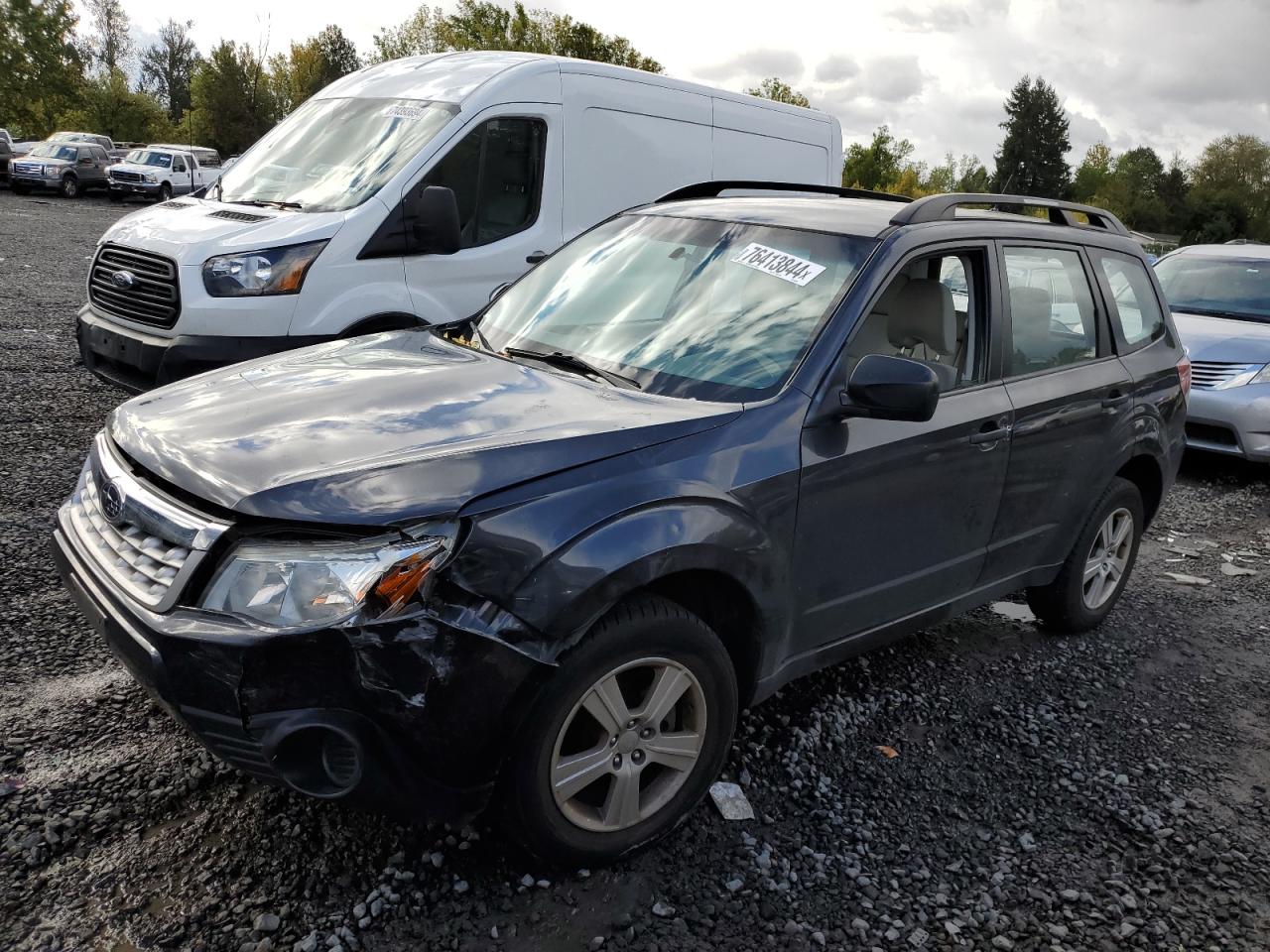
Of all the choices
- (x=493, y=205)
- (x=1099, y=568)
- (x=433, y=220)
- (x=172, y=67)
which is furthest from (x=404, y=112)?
(x=172, y=67)

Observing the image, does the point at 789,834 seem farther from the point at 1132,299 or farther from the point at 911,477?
the point at 1132,299

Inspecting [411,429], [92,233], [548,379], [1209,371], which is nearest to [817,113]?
[1209,371]

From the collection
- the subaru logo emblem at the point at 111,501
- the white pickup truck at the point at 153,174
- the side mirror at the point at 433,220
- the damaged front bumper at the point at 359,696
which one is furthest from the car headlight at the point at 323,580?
the white pickup truck at the point at 153,174

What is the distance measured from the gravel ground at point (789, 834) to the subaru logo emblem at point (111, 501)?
801 millimetres

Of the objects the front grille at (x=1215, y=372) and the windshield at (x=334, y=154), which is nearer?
the windshield at (x=334, y=154)

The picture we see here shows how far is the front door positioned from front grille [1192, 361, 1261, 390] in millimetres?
5228

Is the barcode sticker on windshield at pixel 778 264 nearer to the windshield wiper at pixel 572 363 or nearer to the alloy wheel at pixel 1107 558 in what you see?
the windshield wiper at pixel 572 363

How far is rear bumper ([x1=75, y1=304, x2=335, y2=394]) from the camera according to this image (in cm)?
563

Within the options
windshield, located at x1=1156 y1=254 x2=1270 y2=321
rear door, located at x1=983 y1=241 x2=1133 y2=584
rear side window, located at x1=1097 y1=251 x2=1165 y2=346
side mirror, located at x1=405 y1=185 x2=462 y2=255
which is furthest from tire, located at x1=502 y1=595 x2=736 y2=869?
windshield, located at x1=1156 y1=254 x2=1270 y2=321

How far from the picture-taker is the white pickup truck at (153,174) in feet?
107

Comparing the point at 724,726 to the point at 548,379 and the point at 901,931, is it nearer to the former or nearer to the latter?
the point at 901,931

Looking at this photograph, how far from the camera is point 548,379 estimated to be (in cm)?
324

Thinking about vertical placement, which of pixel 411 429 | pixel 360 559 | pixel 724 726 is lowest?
pixel 724 726

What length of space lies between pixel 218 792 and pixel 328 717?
90 centimetres
